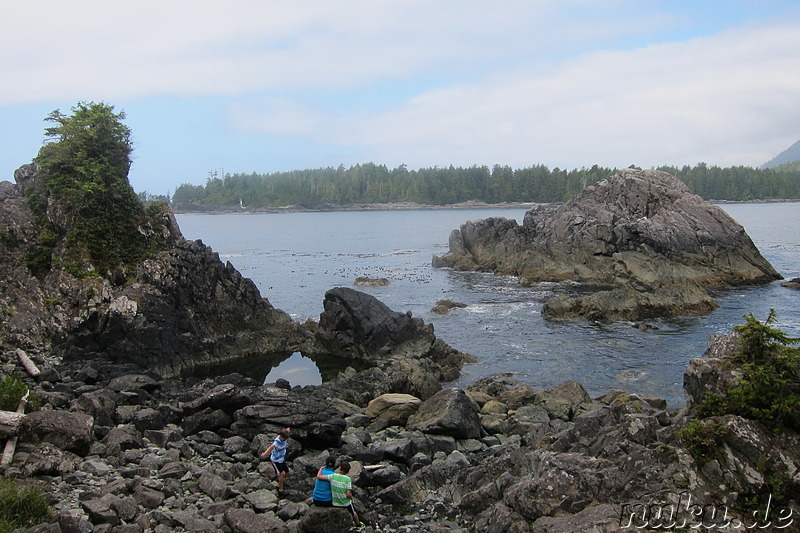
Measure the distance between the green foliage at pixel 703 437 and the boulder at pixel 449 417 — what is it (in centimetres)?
994

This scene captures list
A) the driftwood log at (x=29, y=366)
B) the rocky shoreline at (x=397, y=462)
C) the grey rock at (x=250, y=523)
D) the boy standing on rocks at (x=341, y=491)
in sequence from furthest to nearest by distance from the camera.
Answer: the driftwood log at (x=29, y=366), the boy standing on rocks at (x=341, y=491), the grey rock at (x=250, y=523), the rocky shoreline at (x=397, y=462)

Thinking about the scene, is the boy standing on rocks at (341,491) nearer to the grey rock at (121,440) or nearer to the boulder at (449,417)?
the boulder at (449,417)

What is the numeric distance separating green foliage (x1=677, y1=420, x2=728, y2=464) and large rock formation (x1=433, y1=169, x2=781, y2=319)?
41.0 metres

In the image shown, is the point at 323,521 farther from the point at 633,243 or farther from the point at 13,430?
the point at 633,243

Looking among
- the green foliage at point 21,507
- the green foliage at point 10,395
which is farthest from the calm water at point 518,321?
the green foliage at point 21,507

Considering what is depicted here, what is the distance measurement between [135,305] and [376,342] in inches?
588

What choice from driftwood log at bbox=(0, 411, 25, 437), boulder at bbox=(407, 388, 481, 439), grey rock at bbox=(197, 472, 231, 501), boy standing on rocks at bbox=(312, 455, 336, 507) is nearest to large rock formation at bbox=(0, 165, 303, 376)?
driftwood log at bbox=(0, 411, 25, 437)

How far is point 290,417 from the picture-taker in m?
21.3

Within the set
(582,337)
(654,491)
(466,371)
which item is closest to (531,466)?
(654,491)

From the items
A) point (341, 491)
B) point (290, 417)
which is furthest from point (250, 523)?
point (290, 417)

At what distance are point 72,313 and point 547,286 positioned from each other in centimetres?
4576

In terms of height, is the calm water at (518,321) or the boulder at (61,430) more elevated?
the boulder at (61,430)

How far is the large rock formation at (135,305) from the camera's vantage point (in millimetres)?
33125

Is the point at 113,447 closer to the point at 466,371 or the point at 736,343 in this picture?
the point at 736,343
